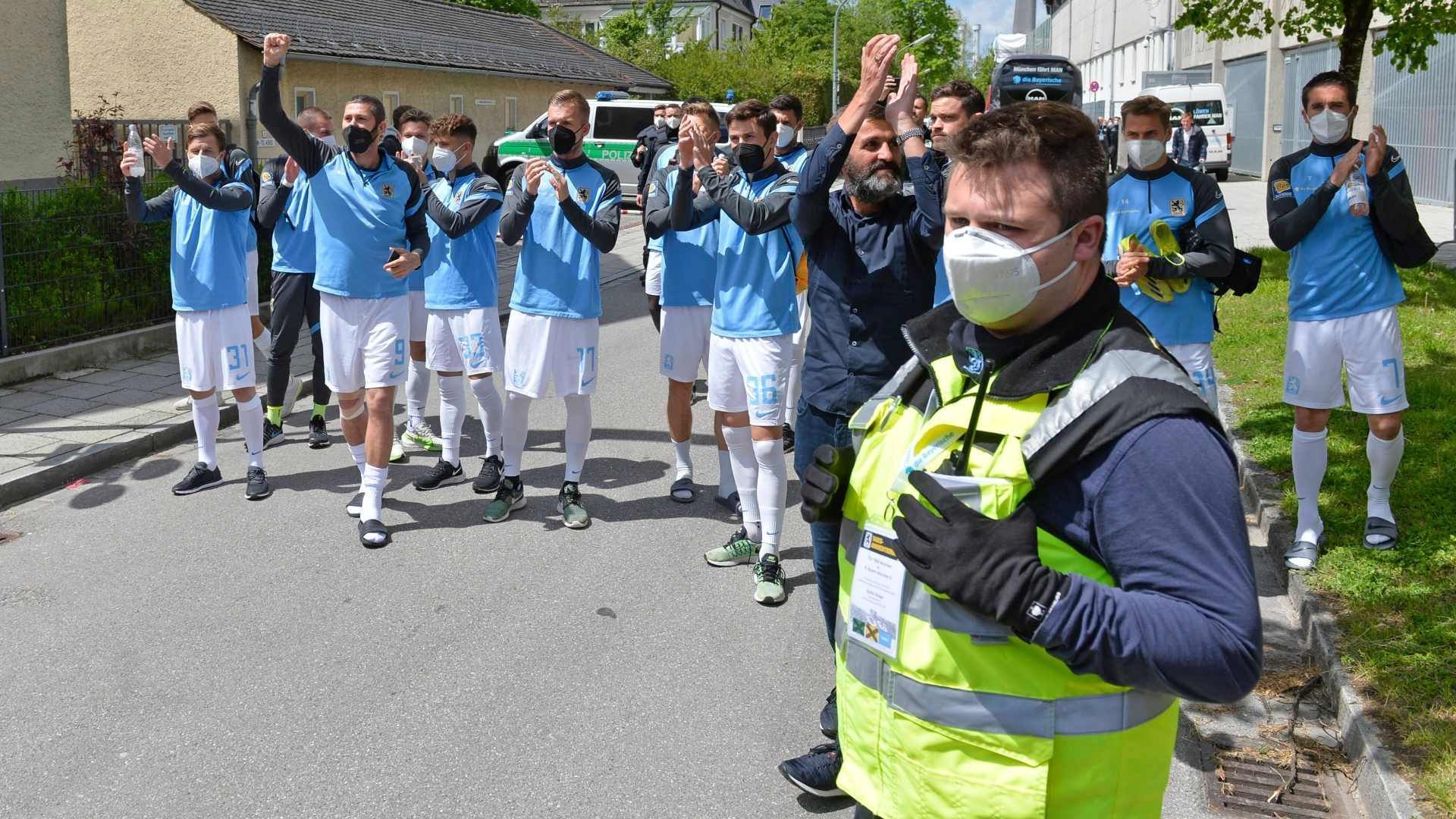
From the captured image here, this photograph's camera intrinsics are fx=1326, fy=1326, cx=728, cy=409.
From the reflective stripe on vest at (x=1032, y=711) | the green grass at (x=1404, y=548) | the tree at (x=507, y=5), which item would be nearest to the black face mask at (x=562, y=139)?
the green grass at (x=1404, y=548)

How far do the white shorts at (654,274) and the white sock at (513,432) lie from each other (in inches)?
107

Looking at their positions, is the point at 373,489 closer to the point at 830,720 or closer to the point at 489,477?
the point at 489,477

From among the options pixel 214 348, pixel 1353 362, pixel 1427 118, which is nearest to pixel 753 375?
pixel 1353 362

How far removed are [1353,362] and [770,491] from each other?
2.75 m

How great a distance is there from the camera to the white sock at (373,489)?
6.94 meters

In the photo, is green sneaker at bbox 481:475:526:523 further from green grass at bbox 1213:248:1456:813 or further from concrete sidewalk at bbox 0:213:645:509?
green grass at bbox 1213:248:1456:813

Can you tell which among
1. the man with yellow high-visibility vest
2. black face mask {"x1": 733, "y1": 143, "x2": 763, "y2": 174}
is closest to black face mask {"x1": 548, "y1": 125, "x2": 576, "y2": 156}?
black face mask {"x1": 733, "y1": 143, "x2": 763, "y2": 174}

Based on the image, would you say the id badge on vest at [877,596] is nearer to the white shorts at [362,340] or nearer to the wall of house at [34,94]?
the white shorts at [362,340]

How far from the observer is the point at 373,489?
6973 mm

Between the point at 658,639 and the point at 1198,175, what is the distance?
3.14 meters

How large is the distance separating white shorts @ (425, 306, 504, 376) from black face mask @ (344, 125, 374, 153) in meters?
1.38

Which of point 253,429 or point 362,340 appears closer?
point 362,340

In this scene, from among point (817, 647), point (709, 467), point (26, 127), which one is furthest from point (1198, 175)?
point (26, 127)

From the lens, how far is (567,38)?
39.3m
